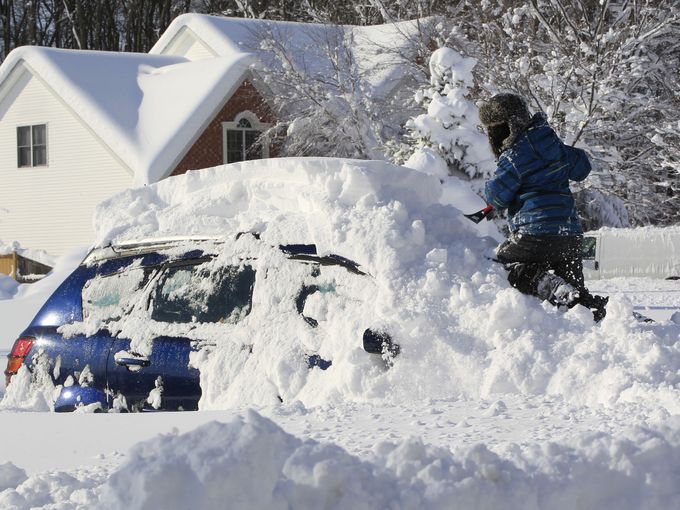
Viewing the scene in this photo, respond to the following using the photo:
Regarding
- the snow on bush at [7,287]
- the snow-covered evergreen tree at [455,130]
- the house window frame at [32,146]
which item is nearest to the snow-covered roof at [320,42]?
the house window frame at [32,146]

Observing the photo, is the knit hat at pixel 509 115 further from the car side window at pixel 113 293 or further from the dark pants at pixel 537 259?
the car side window at pixel 113 293

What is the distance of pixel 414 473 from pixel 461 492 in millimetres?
157

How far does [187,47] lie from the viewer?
33.6 m

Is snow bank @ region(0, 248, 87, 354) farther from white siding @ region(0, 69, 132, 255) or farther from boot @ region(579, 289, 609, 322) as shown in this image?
boot @ region(579, 289, 609, 322)

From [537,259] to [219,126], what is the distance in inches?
889

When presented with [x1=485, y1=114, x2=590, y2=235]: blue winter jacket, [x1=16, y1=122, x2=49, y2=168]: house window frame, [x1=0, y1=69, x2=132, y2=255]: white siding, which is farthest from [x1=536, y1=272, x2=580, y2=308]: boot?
[x1=16, y1=122, x2=49, y2=168]: house window frame

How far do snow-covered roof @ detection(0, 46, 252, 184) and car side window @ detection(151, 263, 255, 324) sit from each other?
19579 millimetres

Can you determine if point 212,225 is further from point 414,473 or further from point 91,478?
point 414,473

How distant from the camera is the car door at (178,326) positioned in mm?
6072

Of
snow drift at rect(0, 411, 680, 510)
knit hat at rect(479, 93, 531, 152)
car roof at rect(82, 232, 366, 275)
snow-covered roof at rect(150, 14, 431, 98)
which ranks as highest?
snow-covered roof at rect(150, 14, 431, 98)

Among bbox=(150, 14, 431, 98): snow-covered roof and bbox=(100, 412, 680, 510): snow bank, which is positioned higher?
bbox=(150, 14, 431, 98): snow-covered roof

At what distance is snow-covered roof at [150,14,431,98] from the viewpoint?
28188 mm

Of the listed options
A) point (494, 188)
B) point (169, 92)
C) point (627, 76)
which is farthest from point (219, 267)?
point (169, 92)

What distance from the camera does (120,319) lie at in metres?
6.53
